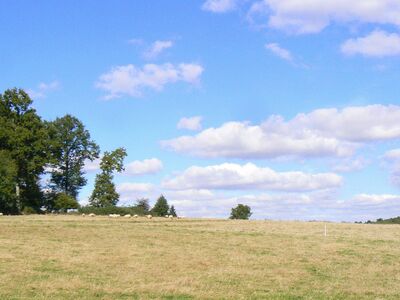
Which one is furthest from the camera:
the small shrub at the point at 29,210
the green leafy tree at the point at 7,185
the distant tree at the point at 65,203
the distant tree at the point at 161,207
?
the distant tree at the point at 161,207

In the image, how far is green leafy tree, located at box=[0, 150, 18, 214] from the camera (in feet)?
276

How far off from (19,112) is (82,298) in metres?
88.2

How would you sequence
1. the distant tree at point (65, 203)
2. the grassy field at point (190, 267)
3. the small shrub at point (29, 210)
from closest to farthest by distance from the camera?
the grassy field at point (190, 267) → the small shrub at point (29, 210) → the distant tree at point (65, 203)

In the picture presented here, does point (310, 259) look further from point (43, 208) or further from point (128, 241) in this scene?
point (43, 208)

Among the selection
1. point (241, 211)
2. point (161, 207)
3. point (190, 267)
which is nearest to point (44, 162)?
point (161, 207)

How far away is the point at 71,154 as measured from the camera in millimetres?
118125

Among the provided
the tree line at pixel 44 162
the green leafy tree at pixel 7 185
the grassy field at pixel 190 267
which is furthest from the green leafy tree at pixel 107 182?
the grassy field at pixel 190 267

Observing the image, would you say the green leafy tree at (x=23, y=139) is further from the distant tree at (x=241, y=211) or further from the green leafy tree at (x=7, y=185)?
the distant tree at (x=241, y=211)

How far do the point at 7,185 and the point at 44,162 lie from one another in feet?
49.1

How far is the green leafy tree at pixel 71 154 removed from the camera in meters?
116

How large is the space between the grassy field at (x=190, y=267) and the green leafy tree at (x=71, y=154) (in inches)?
2831

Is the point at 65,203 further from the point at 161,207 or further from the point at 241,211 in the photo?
the point at 241,211

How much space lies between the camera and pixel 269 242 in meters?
42.0

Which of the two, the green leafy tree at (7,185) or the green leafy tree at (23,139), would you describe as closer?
the green leafy tree at (7,185)
